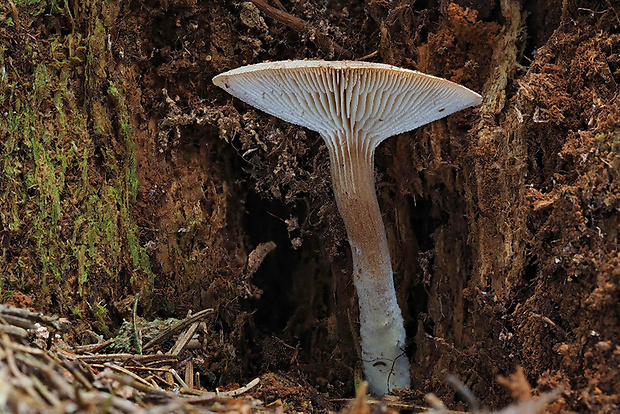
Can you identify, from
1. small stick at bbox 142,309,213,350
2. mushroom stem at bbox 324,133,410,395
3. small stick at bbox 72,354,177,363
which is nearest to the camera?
small stick at bbox 72,354,177,363

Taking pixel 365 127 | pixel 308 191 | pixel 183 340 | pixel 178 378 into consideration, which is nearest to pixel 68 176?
pixel 183 340

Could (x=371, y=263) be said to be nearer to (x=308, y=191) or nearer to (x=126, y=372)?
(x=308, y=191)

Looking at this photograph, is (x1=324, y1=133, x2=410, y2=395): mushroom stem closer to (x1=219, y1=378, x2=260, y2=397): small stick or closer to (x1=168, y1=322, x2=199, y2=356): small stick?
(x1=219, y1=378, x2=260, y2=397): small stick

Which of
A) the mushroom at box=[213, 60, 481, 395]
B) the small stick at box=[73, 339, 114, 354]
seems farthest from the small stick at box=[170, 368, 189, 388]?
the mushroom at box=[213, 60, 481, 395]

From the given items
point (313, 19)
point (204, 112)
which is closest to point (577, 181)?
point (313, 19)

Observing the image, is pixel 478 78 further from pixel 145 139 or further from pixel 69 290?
pixel 69 290

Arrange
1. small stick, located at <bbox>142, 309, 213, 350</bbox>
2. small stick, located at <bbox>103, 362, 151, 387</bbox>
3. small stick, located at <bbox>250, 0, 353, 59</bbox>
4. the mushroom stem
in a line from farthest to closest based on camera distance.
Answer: small stick, located at <bbox>250, 0, 353, 59</bbox> → the mushroom stem → small stick, located at <bbox>142, 309, 213, 350</bbox> → small stick, located at <bbox>103, 362, 151, 387</bbox>
